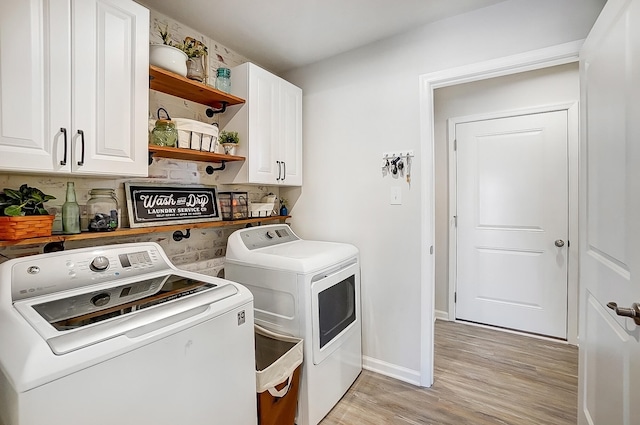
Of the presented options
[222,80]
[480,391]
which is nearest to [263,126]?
[222,80]

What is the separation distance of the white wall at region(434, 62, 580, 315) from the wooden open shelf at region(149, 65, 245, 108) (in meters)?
2.13

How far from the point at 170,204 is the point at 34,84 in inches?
33.3

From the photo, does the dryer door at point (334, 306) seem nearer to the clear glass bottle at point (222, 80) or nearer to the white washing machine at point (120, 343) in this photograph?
the white washing machine at point (120, 343)

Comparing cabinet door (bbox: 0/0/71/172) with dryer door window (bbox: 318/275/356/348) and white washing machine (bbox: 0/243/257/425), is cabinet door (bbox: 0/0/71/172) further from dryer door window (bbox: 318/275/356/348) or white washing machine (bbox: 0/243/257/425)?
dryer door window (bbox: 318/275/356/348)

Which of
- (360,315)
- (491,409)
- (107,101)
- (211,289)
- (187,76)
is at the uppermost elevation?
(187,76)

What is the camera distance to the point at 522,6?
1713 millimetres

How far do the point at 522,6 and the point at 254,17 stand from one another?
157cm

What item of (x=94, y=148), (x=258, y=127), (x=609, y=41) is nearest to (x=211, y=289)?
(x=94, y=148)

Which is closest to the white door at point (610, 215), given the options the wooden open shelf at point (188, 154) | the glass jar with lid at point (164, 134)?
the wooden open shelf at point (188, 154)

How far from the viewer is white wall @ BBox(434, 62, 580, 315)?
2.60 metres

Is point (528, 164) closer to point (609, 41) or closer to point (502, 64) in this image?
point (502, 64)

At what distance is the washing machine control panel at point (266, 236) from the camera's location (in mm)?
2053

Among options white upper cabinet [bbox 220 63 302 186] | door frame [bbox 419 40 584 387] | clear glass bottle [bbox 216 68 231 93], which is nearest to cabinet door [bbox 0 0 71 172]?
clear glass bottle [bbox 216 68 231 93]

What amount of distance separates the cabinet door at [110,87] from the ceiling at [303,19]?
462 millimetres
